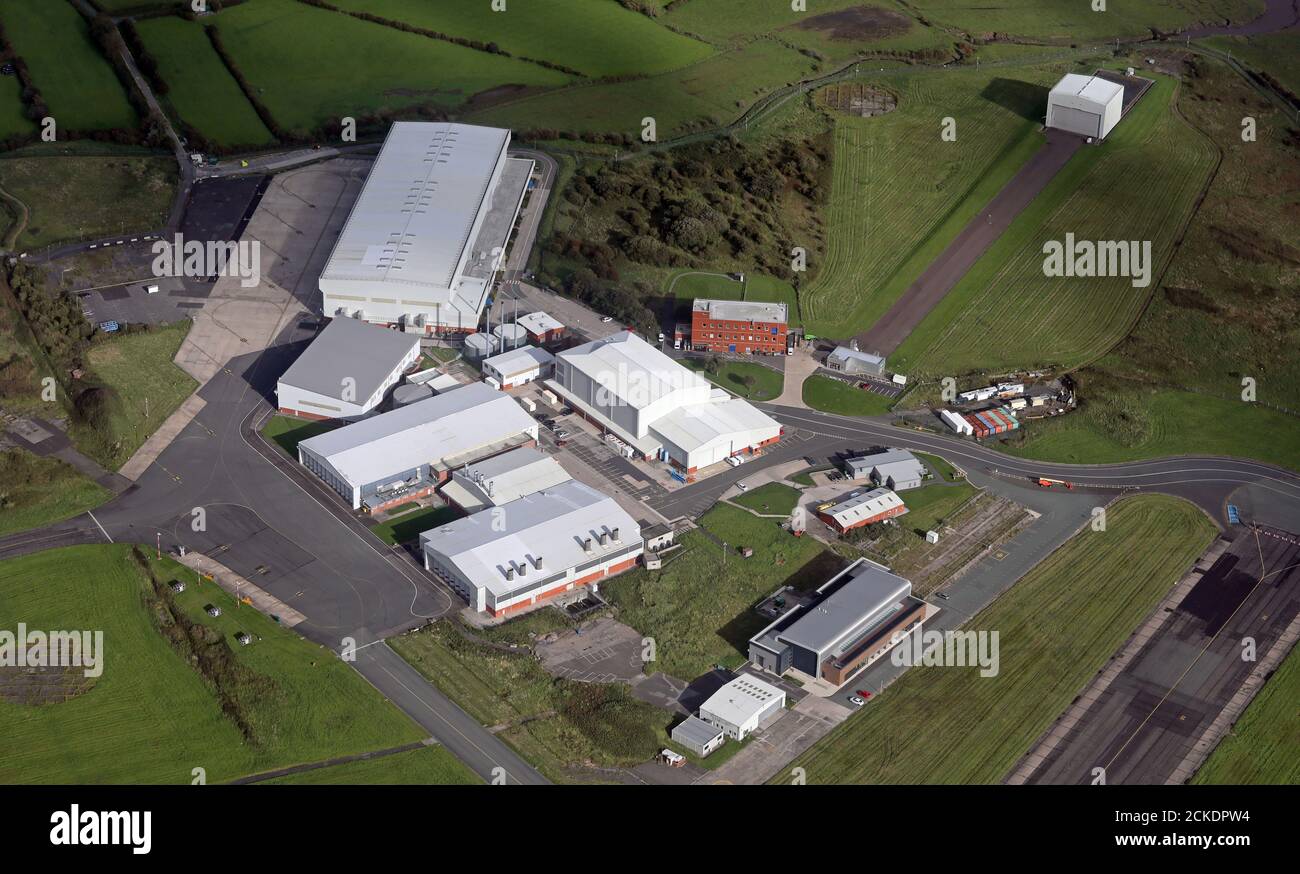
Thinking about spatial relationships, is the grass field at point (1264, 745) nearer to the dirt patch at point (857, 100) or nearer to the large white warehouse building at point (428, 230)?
the large white warehouse building at point (428, 230)

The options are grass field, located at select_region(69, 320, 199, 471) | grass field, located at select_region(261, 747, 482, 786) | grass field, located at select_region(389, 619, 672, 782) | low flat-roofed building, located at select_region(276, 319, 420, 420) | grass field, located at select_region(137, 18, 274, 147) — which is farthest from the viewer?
grass field, located at select_region(137, 18, 274, 147)

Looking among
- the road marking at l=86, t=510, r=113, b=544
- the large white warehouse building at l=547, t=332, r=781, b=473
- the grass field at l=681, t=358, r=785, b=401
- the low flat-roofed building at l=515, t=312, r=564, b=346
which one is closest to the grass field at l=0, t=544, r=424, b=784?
the road marking at l=86, t=510, r=113, b=544

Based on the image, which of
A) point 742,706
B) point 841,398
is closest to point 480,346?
point 841,398

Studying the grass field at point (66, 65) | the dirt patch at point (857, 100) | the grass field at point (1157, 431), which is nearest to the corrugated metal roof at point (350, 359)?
the grass field at point (66, 65)

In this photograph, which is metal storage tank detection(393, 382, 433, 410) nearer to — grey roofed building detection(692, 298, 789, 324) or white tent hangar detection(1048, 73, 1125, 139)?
grey roofed building detection(692, 298, 789, 324)

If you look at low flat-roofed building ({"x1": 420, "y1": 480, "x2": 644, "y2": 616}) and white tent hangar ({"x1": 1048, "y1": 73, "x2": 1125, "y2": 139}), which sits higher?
white tent hangar ({"x1": 1048, "y1": 73, "x2": 1125, "y2": 139})
